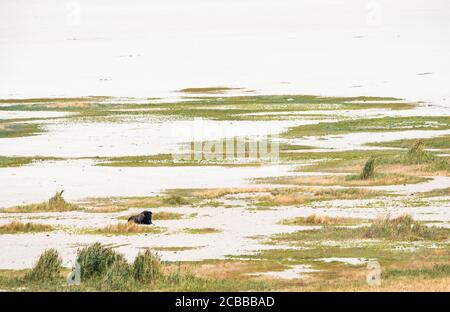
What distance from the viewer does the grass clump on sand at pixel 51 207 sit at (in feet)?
153

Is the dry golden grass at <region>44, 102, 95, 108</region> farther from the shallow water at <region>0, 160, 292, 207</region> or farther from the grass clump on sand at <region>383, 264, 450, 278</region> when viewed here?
the grass clump on sand at <region>383, 264, 450, 278</region>

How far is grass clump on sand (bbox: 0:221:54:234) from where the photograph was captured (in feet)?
134

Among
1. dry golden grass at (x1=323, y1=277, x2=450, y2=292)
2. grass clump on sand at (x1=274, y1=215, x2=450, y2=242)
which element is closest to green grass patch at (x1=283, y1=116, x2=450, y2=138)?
grass clump on sand at (x1=274, y1=215, x2=450, y2=242)

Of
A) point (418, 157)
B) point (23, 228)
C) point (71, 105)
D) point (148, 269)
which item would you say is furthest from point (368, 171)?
point (71, 105)

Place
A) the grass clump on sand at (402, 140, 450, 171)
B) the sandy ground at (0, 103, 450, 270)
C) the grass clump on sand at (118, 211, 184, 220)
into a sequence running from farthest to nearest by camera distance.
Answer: the grass clump on sand at (402, 140, 450, 171), the grass clump on sand at (118, 211, 184, 220), the sandy ground at (0, 103, 450, 270)

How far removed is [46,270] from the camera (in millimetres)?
30516

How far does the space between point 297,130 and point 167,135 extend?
28.0 feet

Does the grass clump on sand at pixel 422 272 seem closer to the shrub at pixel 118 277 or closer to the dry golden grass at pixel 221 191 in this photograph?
the shrub at pixel 118 277

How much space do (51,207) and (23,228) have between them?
5612 mm

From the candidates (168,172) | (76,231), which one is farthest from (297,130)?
(76,231)

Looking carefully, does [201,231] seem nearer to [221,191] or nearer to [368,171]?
[221,191]

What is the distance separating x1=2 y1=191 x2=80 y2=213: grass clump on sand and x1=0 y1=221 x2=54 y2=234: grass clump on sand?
507cm
